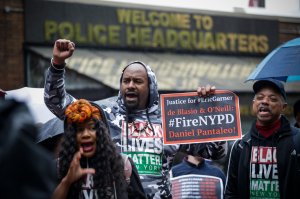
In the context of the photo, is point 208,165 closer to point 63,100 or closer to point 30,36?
point 63,100

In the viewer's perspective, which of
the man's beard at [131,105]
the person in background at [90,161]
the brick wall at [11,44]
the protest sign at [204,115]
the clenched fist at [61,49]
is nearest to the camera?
the person in background at [90,161]

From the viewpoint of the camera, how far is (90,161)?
3.90 meters

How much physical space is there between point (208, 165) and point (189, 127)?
4.68 feet

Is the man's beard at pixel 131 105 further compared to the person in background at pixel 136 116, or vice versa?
the man's beard at pixel 131 105

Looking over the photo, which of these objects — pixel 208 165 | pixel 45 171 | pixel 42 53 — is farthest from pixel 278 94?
pixel 42 53

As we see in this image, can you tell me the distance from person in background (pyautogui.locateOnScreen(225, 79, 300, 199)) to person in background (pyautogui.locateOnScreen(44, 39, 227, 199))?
58cm

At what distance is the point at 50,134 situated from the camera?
188 inches

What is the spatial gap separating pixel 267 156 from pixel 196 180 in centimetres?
141

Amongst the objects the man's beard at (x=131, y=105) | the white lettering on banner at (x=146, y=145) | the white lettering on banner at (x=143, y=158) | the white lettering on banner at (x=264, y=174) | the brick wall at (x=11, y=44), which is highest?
the brick wall at (x=11, y=44)

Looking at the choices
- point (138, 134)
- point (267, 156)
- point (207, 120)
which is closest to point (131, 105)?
point (138, 134)

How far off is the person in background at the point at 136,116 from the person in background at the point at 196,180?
149 cm

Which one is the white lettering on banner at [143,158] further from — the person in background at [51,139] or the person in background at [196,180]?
the person in background at [196,180]

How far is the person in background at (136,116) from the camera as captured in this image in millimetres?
4383

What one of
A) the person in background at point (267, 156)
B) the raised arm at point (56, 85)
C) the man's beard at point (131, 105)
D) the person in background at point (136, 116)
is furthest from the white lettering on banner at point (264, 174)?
the raised arm at point (56, 85)
